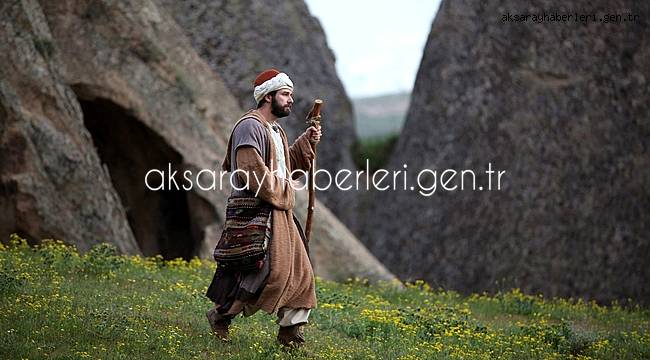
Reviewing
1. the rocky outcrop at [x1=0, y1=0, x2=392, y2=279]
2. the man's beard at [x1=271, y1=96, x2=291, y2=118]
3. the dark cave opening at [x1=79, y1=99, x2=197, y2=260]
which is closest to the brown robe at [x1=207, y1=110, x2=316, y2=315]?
the man's beard at [x1=271, y1=96, x2=291, y2=118]

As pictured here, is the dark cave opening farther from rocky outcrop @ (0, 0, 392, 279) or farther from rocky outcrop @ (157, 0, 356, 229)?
rocky outcrop @ (157, 0, 356, 229)

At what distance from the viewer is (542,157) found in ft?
77.6

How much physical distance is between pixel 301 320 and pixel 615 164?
14.1 m

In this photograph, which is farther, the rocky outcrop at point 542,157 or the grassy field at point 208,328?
the rocky outcrop at point 542,157

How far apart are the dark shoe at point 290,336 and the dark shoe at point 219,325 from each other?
1.63 feet

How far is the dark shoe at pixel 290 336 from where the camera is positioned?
1058cm

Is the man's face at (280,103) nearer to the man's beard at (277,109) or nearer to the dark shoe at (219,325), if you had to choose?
the man's beard at (277,109)

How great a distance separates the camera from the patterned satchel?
10.3 m

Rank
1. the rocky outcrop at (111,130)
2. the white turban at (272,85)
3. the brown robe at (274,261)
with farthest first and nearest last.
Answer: the rocky outcrop at (111,130) → the white turban at (272,85) → the brown robe at (274,261)

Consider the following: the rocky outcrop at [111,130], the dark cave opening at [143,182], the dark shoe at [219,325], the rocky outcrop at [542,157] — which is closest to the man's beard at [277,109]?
the dark shoe at [219,325]

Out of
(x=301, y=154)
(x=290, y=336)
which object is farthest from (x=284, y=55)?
(x=290, y=336)

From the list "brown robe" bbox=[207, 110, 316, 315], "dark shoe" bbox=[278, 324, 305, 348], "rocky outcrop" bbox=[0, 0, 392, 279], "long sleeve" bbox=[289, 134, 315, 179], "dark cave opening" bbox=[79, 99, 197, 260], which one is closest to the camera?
"brown robe" bbox=[207, 110, 316, 315]

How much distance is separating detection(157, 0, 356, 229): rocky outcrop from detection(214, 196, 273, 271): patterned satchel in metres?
14.4

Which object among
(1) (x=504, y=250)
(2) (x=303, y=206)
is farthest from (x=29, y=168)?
(1) (x=504, y=250)
